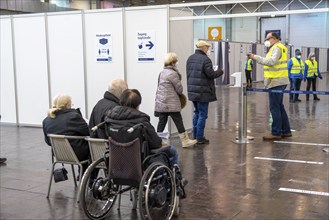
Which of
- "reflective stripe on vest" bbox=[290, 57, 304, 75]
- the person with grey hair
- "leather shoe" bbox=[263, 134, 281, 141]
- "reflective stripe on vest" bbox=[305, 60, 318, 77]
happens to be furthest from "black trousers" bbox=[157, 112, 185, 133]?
"reflective stripe on vest" bbox=[305, 60, 318, 77]

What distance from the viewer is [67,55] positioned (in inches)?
334

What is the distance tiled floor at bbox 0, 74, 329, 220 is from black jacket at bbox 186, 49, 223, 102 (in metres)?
0.82

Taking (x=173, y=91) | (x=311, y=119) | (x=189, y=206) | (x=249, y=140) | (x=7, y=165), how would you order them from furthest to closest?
(x=311, y=119) → (x=249, y=140) → (x=173, y=91) → (x=7, y=165) → (x=189, y=206)

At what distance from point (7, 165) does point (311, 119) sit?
648cm

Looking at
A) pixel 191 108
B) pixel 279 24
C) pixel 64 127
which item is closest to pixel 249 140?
pixel 191 108

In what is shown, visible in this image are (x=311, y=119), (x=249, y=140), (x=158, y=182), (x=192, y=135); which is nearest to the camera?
(x=158, y=182)

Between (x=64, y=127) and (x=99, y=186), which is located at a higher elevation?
(x=64, y=127)

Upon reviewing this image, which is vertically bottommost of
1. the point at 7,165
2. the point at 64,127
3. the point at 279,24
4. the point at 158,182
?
the point at 7,165

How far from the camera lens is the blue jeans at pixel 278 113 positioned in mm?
6974

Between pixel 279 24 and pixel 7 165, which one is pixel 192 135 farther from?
pixel 279 24

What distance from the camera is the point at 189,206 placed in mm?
4145

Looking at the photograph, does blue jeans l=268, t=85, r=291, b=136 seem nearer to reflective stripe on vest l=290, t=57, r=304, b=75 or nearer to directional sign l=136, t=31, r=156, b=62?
directional sign l=136, t=31, r=156, b=62

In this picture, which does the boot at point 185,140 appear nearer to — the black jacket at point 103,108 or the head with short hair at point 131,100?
the black jacket at point 103,108

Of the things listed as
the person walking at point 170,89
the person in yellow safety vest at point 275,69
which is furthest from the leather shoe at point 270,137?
the person walking at point 170,89
